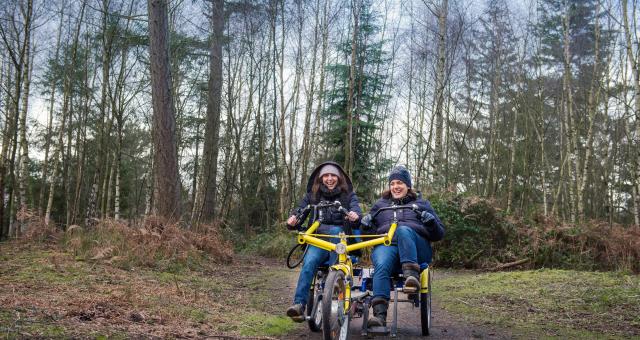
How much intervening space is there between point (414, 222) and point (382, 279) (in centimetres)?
80

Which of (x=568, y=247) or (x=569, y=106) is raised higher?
(x=569, y=106)

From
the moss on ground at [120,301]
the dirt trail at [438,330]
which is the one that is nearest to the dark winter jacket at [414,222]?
the dirt trail at [438,330]

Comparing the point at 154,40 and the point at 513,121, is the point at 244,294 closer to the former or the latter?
the point at 154,40

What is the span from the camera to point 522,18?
22109mm

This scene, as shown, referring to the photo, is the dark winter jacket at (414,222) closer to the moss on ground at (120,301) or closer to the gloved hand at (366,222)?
the gloved hand at (366,222)

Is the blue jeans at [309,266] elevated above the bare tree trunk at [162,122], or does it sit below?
below

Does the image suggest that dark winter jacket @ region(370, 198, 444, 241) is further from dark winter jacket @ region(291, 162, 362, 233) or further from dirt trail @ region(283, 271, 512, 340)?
dirt trail @ region(283, 271, 512, 340)

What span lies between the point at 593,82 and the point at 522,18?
4644 millimetres

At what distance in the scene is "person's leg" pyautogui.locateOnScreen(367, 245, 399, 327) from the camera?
511 centimetres

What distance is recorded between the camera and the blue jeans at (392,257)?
5.24 meters

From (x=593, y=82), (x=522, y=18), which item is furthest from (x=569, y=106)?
(x=522, y=18)

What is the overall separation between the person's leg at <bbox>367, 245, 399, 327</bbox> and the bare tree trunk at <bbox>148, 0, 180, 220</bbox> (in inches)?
288

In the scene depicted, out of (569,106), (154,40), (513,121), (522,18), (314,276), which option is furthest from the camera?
(513,121)

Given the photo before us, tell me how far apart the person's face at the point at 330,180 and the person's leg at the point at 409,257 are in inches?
41.6
